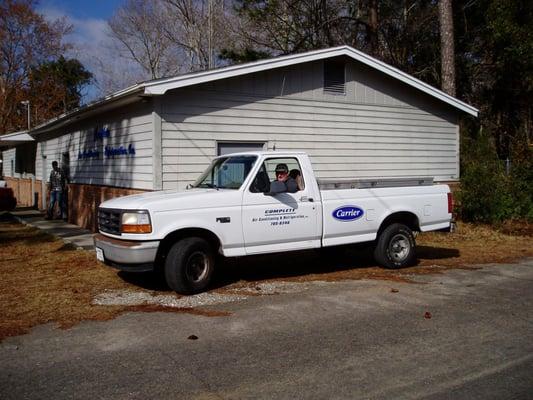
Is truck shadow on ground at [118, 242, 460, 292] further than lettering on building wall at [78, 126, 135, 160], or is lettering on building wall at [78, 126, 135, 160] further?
lettering on building wall at [78, 126, 135, 160]

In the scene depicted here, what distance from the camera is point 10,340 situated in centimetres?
576

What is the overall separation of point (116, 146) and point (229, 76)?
10.8 feet

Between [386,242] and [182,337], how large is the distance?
452cm

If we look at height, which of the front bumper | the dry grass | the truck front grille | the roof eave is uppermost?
the roof eave

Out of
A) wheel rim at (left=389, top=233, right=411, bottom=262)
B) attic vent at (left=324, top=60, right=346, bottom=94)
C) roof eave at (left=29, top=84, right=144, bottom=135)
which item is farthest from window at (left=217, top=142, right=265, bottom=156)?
wheel rim at (left=389, top=233, right=411, bottom=262)

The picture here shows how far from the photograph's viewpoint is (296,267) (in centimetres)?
991

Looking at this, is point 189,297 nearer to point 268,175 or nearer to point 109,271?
point 268,175

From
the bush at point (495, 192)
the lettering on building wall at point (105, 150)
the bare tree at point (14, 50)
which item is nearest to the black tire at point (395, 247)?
the lettering on building wall at point (105, 150)

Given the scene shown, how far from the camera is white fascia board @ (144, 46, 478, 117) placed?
10.7 metres

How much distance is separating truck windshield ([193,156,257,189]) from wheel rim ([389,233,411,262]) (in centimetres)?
292

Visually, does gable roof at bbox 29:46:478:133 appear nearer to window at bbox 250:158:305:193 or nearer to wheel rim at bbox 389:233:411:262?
window at bbox 250:158:305:193

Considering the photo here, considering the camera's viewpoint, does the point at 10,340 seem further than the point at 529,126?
No

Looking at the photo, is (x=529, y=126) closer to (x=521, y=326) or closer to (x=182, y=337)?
(x=521, y=326)

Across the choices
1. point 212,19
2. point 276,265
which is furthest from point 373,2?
point 276,265
